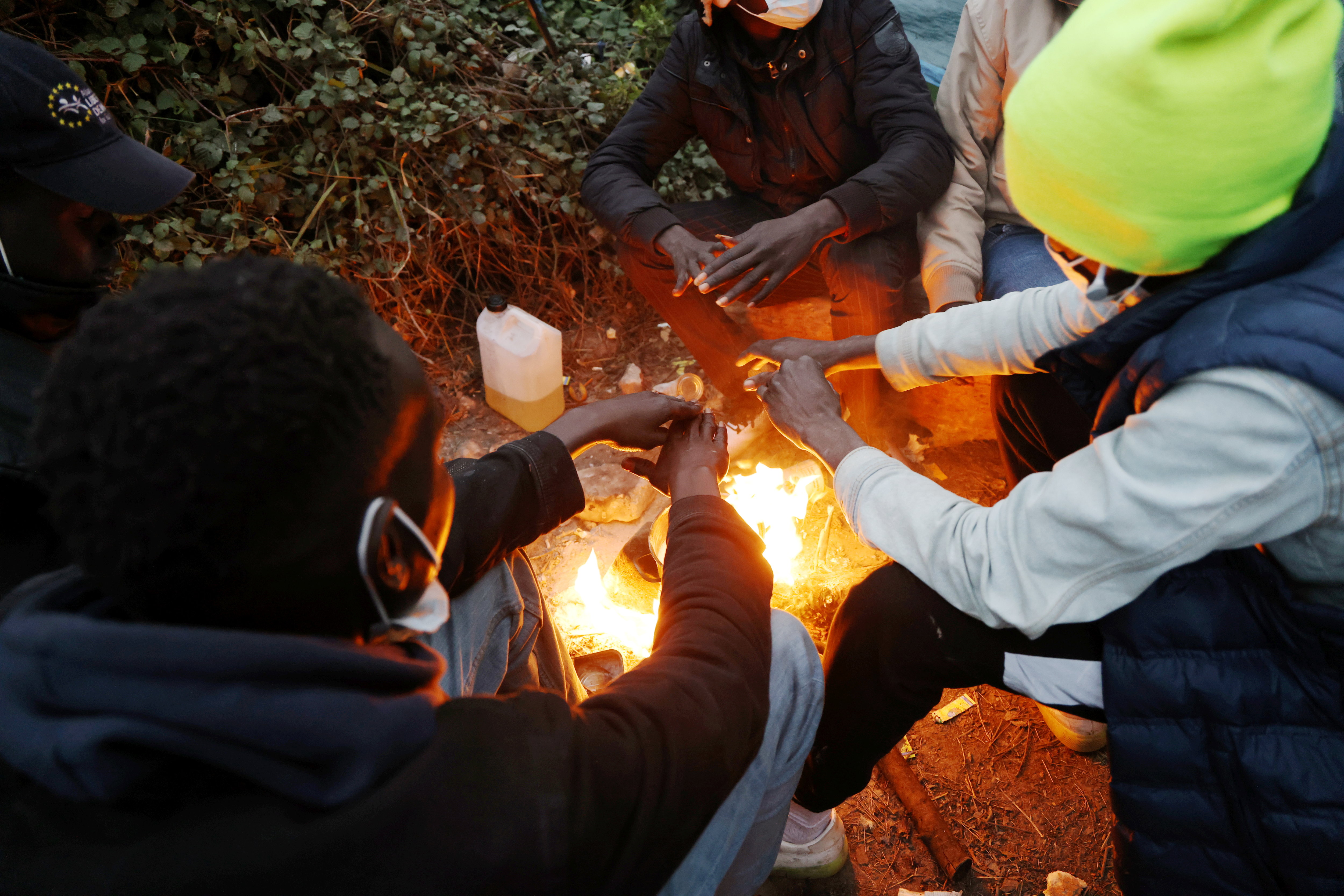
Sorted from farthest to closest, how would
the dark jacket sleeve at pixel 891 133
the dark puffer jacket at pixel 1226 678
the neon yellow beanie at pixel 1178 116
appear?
the dark jacket sleeve at pixel 891 133, the dark puffer jacket at pixel 1226 678, the neon yellow beanie at pixel 1178 116

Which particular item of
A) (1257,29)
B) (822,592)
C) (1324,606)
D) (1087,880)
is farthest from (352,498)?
(1087,880)

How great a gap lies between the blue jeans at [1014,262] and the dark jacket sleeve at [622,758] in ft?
7.37

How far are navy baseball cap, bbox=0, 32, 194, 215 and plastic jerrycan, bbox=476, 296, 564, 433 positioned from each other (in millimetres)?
1383

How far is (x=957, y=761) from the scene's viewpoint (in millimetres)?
2645

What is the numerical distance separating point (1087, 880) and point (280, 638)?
8.39 ft

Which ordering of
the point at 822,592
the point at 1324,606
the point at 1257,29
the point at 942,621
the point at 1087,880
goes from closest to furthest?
the point at 1257,29 → the point at 1324,606 → the point at 942,621 → the point at 1087,880 → the point at 822,592

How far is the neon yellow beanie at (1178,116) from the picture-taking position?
1282 millimetres

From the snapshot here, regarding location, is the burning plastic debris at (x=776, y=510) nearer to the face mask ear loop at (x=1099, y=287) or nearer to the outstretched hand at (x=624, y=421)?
the outstretched hand at (x=624, y=421)

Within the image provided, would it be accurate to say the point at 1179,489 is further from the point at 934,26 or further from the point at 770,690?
the point at 934,26

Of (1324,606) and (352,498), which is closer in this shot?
(352,498)

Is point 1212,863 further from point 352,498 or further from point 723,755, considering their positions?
point 352,498

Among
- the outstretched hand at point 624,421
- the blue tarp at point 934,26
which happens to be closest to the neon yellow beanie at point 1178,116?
the outstretched hand at point 624,421

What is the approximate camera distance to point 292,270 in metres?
1.04

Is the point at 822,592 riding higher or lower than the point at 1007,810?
higher
